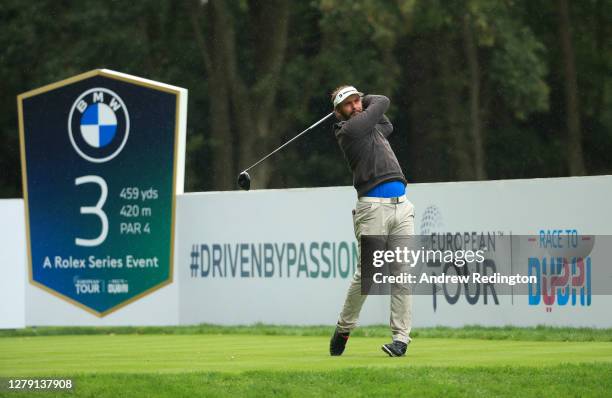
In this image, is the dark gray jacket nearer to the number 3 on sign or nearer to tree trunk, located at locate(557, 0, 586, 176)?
the number 3 on sign

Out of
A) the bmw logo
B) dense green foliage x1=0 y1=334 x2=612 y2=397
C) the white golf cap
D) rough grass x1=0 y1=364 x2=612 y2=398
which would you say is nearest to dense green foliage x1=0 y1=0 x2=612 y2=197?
the bmw logo

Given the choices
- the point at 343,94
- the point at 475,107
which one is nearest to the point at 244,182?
the point at 343,94

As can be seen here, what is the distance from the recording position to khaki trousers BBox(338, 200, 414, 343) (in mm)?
9750

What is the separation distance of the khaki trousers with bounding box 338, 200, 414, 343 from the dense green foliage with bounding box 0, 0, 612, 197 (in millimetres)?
19889

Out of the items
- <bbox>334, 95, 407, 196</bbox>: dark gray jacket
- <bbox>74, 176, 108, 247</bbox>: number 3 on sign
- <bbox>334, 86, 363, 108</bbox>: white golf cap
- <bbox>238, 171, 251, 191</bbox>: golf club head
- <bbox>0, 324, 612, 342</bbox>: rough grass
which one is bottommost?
<bbox>0, 324, 612, 342</bbox>: rough grass

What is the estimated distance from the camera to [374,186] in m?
9.78

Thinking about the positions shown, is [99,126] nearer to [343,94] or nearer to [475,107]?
[343,94]

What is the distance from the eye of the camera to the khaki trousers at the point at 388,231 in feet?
32.0

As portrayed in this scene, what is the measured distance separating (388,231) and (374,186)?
345 millimetres

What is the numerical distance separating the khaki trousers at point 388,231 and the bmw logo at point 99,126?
6.72 meters

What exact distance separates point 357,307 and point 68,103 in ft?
24.4

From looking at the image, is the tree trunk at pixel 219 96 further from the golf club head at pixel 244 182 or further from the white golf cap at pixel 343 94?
the white golf cap at pixel 343 94

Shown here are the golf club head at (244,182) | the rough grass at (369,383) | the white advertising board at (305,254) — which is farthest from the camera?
the white advertising board at (305,254)

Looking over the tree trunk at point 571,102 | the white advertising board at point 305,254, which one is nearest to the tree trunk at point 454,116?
the tree trunk at point 571,102
